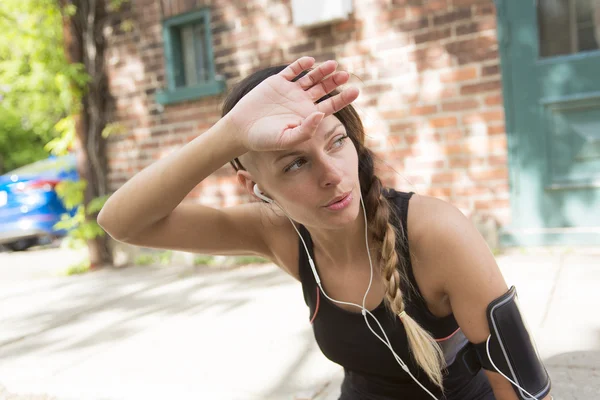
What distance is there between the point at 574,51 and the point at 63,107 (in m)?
5.19

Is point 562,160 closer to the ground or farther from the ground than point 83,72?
closer to the ground

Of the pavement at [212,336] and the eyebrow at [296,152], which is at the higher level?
the eyebrow at [296,152]

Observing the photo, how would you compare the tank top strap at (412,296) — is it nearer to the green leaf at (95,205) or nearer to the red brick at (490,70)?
the red brick at (490,70)

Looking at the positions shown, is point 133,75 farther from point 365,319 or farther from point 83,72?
point 365,319

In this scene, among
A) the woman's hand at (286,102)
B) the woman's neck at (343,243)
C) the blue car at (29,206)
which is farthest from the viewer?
the blue car at (29,206)

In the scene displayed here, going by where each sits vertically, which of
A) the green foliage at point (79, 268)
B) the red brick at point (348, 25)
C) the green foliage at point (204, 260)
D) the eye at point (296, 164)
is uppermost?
the red brick at point (348, 25)

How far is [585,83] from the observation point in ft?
12.8

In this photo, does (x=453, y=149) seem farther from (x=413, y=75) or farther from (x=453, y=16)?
(x=453, y=16)

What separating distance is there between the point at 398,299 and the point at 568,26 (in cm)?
341

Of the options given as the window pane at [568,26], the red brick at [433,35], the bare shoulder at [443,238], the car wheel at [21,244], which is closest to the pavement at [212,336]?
the bare shoulder at [443,238]

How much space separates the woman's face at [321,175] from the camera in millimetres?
1555

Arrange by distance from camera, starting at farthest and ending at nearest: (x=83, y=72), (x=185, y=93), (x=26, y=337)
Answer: (x=83, y=72)
(x=185, y=93)
(x=26, y=337)

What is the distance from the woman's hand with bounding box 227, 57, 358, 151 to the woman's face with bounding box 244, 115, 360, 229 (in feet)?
0.37

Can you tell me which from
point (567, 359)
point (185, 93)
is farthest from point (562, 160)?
point (185, 93)
